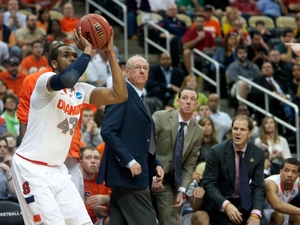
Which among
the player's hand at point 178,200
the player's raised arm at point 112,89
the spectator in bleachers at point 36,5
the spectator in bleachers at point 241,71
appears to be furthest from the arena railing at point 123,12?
the player's raised arm at point 112,89

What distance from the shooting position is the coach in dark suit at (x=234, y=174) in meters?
8.50

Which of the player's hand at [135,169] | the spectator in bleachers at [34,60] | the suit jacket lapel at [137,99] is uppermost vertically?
the suit jacket lapel at [137,99]

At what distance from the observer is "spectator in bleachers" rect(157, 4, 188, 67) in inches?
604

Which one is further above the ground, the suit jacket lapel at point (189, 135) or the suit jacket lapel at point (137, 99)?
the suit jacket lapel at point (137, 99)

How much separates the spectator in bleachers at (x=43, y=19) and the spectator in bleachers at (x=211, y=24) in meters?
3.42

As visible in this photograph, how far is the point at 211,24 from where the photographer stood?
1664 centimetres

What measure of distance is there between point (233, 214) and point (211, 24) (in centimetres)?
889

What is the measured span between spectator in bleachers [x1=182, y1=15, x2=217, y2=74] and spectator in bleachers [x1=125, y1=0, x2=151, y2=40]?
113cm

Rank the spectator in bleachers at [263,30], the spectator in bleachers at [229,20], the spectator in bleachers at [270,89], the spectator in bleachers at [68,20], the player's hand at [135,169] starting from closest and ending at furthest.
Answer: the player's hand at [135,169]
the spectator in bleachers at [270,89]
the spectator in bleachers at [68,20]
the spectator in bleachers at [229,20]
the spectator in bleachers at [263,30]

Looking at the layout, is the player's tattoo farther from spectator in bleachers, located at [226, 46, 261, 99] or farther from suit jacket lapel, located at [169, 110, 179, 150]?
spectator in bleachers, located at [226, 46, 261, 99]

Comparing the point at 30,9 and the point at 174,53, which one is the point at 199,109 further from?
the point at 30,9

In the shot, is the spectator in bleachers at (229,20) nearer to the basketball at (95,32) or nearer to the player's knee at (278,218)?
the player's knee at (278,218)

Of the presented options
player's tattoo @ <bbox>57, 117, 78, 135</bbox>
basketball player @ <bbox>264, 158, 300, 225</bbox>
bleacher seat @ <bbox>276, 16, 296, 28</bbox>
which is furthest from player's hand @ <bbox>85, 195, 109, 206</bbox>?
bleacher seat @ <bbox>276, 16, 296, 28</bbox>

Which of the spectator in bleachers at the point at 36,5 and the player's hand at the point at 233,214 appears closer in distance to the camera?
the player's hand at the point at 233,214
